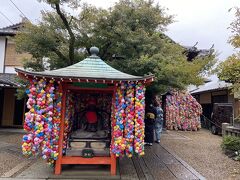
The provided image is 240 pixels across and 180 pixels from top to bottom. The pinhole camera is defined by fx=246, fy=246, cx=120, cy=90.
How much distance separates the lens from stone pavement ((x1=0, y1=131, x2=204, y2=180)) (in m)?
5.85

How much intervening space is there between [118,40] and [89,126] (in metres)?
3.13

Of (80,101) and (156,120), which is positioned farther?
(156,120)

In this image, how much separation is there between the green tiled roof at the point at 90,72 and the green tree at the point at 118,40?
1.56 meters

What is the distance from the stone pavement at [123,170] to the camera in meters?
5.85

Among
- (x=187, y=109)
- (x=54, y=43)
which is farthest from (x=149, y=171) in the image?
(x=187, y=109)

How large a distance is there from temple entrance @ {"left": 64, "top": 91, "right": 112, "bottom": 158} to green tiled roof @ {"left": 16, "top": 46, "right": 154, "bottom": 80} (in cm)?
92

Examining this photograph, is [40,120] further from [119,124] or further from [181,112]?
[181,112]

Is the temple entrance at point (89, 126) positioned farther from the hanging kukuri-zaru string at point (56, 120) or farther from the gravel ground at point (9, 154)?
the gravel ground at point (9, 154)

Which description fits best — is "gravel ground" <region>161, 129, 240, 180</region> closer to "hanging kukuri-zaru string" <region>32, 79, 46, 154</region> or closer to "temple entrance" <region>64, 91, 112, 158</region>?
"temple entrance" <region>64, 91, 112, 158</region>

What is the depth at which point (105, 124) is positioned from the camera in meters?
7.32

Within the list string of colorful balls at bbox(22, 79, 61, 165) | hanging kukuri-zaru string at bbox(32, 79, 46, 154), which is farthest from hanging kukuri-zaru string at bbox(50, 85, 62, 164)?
hanging kukuri-zaru string at bbox(32, 79, 46, 154)

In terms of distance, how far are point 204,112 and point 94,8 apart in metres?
14.9

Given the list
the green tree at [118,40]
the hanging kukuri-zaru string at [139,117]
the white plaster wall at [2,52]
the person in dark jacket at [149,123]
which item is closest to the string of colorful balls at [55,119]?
the hanging kukuri-zaru string at [139,117]

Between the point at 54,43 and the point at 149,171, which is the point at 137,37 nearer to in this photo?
the point at 54,43
